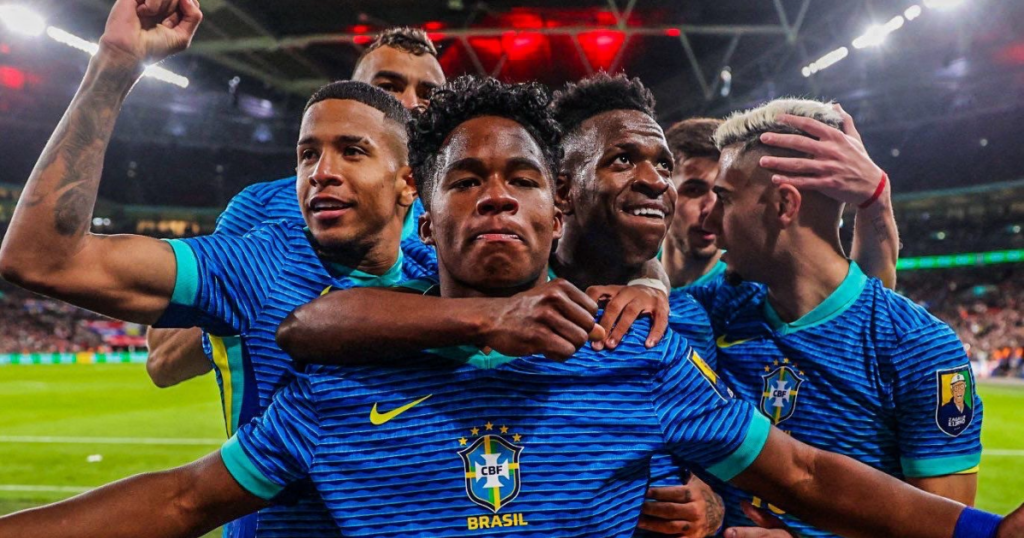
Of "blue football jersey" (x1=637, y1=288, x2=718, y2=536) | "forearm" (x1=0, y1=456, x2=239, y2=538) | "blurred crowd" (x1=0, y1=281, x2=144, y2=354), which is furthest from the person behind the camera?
"blurred crowd" (x1=0, y1=281, x2=144, y2=354)

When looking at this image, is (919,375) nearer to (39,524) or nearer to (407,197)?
(407,197)

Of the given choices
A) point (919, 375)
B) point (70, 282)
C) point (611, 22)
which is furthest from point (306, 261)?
point (611, 22)

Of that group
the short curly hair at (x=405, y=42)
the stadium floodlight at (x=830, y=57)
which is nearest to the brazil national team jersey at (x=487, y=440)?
the short curly hair at (x=405, y=42)

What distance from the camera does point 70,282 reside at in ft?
5.84

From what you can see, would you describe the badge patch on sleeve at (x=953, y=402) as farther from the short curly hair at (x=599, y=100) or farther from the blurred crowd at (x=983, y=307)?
the blurred crowd at (x=983, y=307)

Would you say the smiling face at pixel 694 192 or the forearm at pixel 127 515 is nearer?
the forearm at pixel 127 515

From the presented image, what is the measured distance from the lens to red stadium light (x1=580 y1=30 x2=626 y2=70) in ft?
50.8

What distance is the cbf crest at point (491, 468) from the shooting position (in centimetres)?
160

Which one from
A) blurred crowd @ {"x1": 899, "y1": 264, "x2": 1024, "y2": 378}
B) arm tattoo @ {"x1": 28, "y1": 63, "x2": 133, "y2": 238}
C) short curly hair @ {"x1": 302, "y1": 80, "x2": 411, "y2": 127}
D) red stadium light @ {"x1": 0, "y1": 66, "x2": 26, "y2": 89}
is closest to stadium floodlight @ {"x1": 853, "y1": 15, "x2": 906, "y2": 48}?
blurred crowd @ {"x1": 899, "y1": 264, "x2": 1024, "y2": 378}

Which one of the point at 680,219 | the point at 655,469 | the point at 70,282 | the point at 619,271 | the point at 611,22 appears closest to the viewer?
the point at 70,282

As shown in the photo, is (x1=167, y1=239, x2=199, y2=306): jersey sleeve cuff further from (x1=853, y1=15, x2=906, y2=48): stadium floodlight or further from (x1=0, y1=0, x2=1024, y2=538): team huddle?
(x1=853, y1=15, x2=906, y2=48): stadium floodlight

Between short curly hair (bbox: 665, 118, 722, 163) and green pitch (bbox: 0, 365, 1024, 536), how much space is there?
215 inches

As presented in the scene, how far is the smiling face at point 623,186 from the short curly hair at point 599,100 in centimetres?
5

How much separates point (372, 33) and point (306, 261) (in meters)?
14.5
